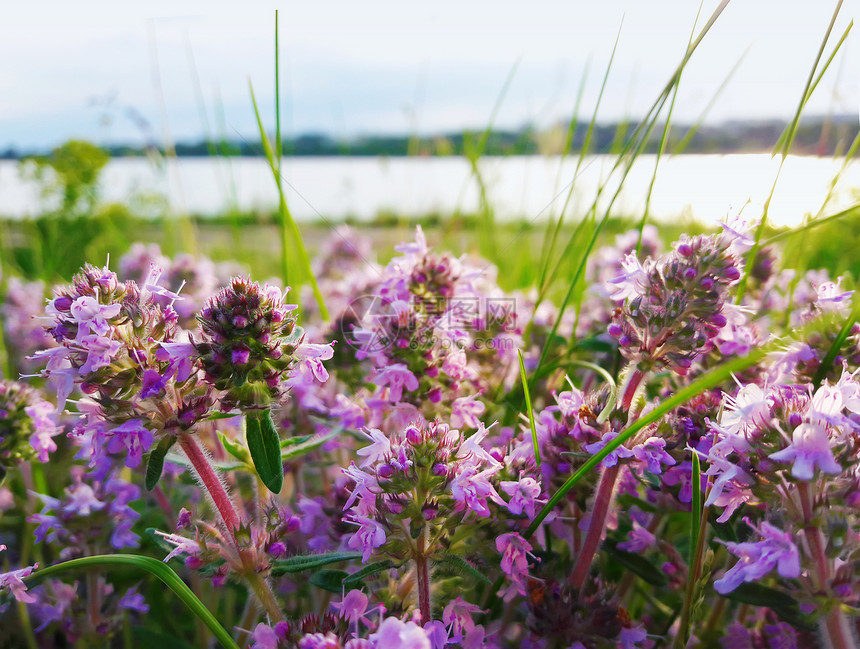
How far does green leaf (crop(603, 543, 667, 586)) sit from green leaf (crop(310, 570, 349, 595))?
28.6 inches

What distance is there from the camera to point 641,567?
1749mm

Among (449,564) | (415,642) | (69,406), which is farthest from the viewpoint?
(69,406)

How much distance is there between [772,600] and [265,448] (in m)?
1.14

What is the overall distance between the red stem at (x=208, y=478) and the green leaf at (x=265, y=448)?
109mm

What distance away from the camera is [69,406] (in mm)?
2900

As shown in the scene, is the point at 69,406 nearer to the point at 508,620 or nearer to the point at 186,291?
the point at 186,291

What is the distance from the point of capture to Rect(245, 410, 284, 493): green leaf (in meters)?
1.54

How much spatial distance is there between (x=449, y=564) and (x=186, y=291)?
2.68 meters

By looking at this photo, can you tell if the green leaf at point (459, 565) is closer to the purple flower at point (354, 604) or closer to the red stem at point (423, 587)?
the red stem at point (423, 587)

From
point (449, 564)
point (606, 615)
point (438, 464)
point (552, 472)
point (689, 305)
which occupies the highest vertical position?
point (689, 305)

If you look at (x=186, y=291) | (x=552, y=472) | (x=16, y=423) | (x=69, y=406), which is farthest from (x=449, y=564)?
(x=186, y=291)

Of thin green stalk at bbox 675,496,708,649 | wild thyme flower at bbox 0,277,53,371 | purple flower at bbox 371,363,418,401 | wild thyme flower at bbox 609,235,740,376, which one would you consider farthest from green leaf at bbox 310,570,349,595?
wild thyme flower at bbox 0,277,53,371

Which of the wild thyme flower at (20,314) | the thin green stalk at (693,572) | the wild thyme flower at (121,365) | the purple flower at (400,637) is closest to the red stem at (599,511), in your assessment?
the thin green stalk at (693,572)

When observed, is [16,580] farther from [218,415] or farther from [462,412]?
[462,412]
